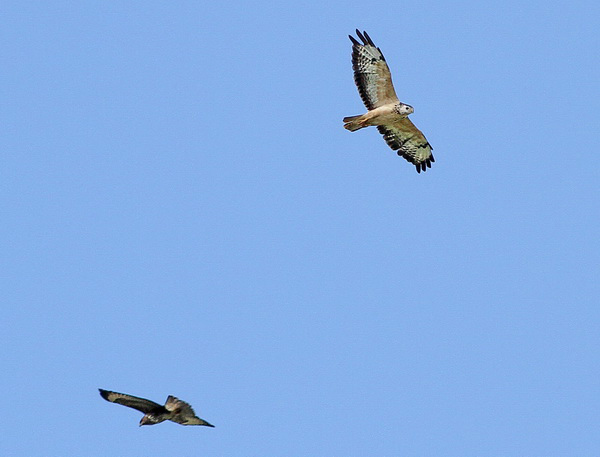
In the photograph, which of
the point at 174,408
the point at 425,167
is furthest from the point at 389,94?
the point at 174,408

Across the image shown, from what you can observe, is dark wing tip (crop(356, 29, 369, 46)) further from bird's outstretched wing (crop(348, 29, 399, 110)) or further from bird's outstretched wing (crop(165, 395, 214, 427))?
bird's outstretched wing (crop(165, 395, 214, 427))

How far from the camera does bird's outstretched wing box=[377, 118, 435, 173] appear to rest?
81.7 ft

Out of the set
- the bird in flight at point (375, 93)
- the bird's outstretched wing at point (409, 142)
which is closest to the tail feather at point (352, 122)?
the bird in flight at point (375, 93)

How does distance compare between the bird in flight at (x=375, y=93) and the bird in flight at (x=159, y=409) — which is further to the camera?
the bird in flight at (x=375, y=93)

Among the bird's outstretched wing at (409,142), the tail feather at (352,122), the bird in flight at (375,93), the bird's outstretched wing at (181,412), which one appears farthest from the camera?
the bird's outstretched wing at (409,142)

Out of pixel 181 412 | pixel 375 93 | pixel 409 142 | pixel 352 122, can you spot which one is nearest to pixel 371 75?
pixel 375 93

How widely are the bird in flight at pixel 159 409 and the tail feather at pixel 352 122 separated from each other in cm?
812

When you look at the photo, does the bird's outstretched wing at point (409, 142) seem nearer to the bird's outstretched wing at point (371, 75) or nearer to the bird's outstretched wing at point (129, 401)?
the bird's outstretched wing at point (371, 75)

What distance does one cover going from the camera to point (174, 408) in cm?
1722

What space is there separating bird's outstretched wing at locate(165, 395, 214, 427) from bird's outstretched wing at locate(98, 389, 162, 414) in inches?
9.6

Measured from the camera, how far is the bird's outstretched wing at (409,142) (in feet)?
81.7

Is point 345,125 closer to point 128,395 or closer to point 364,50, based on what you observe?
point 364,50

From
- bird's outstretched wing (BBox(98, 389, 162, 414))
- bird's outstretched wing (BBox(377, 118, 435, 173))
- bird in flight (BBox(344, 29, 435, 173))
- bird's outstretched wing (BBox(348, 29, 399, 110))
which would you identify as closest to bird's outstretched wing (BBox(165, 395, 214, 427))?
bird's outstretched wing (BBox(98, 389, 162, 414))

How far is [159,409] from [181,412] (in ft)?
1.21
